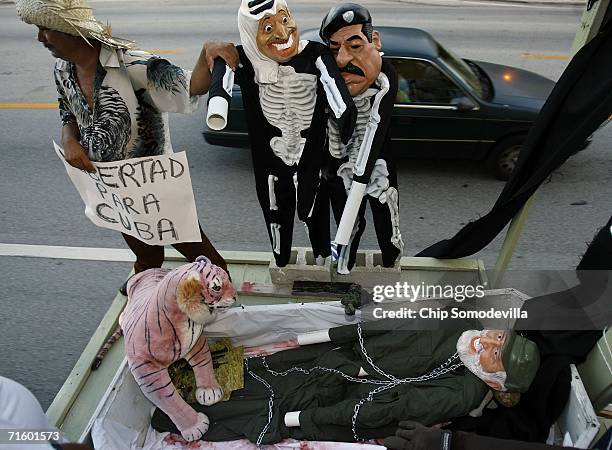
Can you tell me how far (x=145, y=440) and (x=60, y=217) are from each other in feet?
11.1

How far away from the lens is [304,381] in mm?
3398

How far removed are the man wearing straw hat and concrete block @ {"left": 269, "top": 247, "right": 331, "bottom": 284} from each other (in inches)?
53.8

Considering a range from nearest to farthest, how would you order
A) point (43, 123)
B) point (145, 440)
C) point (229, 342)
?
point (145, 440), point (229, 342), point (43, 123)

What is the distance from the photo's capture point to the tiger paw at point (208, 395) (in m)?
3.27

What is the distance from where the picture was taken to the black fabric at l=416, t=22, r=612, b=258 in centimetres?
288

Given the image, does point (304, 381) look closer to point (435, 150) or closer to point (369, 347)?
point (369, 347)

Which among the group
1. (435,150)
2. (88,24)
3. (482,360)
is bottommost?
Result: (435,150)

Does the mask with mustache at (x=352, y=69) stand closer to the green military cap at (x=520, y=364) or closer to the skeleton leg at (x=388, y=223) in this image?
the skeleton leg at (x=388, y=223)

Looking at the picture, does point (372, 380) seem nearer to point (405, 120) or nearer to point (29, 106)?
point (405, 120)

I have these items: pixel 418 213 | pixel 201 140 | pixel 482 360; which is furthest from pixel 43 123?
pixel 482 360

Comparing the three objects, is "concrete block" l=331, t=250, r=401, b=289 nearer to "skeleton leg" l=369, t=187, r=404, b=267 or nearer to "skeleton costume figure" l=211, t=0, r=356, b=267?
"skeleton leg" l=369, t=187, r=404, b=267

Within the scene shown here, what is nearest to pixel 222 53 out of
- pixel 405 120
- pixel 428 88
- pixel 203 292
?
pixel 203 292

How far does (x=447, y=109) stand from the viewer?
18.3 ft

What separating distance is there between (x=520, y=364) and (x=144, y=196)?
7.57 feet
